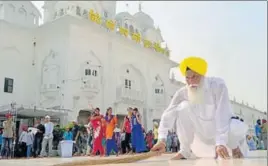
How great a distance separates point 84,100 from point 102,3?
6180 mm

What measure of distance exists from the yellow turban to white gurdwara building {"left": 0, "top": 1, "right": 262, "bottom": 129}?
7.54 m

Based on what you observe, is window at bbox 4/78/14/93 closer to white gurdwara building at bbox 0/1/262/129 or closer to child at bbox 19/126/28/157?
white gurdwara building at bbox 0/1/262/129

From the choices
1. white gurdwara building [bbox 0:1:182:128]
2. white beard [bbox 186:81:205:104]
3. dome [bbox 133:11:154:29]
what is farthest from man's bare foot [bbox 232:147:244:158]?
dome [bbox 133:11:154:29]

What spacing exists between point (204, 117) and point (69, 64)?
10.2 m

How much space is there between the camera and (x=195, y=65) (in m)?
2.45

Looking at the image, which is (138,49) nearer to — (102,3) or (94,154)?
(102,3)

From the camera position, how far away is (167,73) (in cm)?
1800

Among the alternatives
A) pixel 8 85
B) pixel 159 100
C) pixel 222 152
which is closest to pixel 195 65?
pixel 222 152

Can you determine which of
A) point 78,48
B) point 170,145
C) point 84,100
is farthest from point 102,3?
point 170,145

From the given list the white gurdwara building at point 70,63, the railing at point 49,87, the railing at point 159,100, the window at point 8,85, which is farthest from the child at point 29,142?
the railing at point 159,100

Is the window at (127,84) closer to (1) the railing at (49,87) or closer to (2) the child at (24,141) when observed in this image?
(1) the railing at (49,87)

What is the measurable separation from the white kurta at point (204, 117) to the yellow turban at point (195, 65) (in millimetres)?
121

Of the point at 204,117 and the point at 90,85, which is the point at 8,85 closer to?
the point at 90,85

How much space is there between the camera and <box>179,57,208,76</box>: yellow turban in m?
2.44
